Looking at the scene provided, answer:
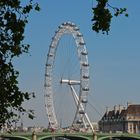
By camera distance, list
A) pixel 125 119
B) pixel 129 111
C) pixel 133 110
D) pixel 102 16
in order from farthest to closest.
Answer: pixel 125 119 < pixel 133 110 < pixel 129 111 < pixel 102 16

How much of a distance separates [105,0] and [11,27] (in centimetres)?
142

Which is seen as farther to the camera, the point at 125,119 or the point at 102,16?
the point at 125,119

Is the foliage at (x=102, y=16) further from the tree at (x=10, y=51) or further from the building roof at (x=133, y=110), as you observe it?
the building roof at (x=133, y=110)

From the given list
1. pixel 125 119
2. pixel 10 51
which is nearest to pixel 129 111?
pixel 125 119

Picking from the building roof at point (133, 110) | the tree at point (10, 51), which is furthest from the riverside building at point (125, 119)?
the tree at point (10, 51)

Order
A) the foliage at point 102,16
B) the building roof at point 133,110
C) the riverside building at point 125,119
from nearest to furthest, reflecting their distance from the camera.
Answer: the foliage at point 102,16 < the building roof at point 133,110 < the riverside building at point 125,119

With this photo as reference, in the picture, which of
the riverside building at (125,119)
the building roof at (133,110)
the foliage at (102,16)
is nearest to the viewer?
the foliage at (102,16)

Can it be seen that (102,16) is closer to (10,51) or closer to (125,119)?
(10,51)

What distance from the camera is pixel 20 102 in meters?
9.12

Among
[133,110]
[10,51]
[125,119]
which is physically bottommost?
[10,51]

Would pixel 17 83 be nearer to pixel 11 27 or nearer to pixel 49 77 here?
pixel 11 27

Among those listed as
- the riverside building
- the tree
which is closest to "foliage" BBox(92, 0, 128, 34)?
the tree

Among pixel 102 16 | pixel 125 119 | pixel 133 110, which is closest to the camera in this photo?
pixel 102 16

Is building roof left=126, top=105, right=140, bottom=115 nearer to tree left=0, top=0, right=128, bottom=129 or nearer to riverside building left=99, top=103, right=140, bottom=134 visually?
riverside building left=99, top=103, right=140, bottom=134
